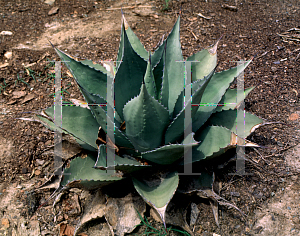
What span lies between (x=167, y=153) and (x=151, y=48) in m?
1.93

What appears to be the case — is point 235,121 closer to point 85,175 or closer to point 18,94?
point 85,175

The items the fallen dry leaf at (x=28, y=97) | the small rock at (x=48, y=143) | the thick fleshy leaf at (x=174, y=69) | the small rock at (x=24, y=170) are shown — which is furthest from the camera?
the fallen dry leaf at (x=28, y=97)

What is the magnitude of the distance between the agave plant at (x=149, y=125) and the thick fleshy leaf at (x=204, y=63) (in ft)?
0.50

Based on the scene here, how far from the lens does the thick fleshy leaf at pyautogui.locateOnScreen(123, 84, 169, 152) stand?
4.46ft

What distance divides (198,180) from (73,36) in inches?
103

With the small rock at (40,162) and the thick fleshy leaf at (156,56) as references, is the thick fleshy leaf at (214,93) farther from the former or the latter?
the small rock at (40,162)

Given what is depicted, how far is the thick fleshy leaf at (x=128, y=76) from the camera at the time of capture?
1.56 meters

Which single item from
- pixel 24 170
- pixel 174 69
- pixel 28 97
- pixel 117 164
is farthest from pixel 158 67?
pixel 28 97

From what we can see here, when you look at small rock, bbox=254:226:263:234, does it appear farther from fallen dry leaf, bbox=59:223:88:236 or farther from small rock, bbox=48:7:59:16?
small rock, bbox=48:7:59:16

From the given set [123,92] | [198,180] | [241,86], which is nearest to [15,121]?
[123,92]

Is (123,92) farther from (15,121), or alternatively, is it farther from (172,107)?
(15,121)

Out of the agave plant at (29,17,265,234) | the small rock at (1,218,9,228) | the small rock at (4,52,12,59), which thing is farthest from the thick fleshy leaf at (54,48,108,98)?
the small rock at (4,52,12,59)

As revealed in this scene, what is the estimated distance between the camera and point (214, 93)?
5.92 feet

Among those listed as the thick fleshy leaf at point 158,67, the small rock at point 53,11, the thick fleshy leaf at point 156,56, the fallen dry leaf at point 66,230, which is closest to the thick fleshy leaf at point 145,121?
the thick fleshy leaf at point 158,67
